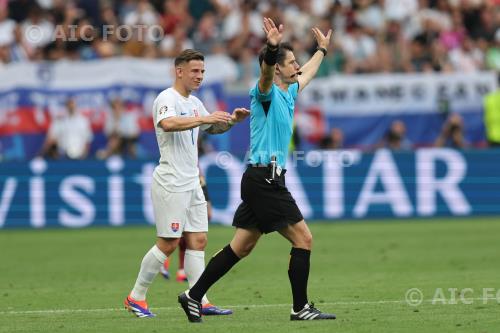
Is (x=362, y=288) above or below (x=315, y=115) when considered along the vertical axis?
below

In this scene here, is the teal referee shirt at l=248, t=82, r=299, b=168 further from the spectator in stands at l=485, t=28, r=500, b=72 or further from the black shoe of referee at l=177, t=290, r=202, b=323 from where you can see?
the spectator in stands at l=485, t=28, r=500, b=72

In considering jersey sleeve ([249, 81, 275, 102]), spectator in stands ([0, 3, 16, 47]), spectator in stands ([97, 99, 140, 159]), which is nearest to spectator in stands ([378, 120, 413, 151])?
spectator in stands ([97, 99, 140, 159])

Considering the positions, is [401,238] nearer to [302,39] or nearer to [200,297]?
[302,39]

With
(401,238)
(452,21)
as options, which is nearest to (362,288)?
(401,238)

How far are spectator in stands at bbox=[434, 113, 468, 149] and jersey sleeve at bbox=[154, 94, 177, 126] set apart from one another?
44.3ft

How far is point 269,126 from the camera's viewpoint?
10219 millimetres

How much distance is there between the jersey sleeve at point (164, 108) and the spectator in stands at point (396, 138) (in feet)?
43.1

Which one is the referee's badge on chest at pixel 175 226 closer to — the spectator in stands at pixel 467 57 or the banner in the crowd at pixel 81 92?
the banner in the crowd at pixel 81 92

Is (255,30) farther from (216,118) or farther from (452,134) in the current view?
(216,118)

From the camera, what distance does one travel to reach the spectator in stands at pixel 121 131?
23000 mm

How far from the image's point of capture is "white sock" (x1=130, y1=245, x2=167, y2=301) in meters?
10.8

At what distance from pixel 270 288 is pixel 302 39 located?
41.4 ft

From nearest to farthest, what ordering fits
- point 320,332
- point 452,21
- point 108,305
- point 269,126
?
point 320,332, point 269,126, point 108,305, point 452,21

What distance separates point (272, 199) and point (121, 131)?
13140 millimetres
